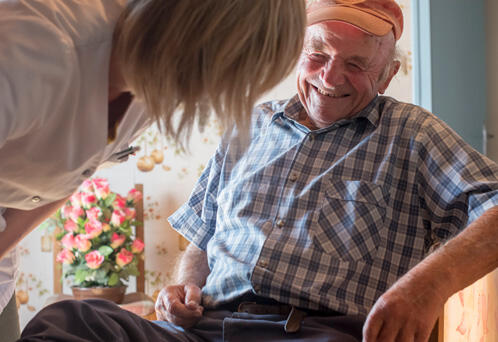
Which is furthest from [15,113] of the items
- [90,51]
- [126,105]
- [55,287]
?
[55,287]

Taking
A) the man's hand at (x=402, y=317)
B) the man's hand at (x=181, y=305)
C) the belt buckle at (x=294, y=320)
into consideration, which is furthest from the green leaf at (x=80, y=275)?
the man's hand at (x=402, y=317)

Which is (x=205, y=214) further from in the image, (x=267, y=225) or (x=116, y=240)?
(x=116, y=240)

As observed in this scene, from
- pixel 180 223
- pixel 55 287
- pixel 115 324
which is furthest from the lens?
pixel 55 287

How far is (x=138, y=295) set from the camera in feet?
9.21

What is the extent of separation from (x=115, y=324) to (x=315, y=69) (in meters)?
0.79

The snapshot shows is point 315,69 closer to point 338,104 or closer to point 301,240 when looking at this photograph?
point 338,104

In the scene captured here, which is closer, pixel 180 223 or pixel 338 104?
pixel 338 104

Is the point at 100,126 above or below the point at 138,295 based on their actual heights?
above

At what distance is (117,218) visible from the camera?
264cm

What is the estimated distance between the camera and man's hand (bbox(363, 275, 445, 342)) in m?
1.00

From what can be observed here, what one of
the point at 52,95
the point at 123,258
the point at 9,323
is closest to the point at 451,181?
the point at 52,95

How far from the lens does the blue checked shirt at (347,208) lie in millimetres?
1292

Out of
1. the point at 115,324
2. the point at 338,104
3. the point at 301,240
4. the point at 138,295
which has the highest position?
the point at 338,104

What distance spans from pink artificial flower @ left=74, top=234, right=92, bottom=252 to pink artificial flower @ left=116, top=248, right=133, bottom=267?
0.13 metres
